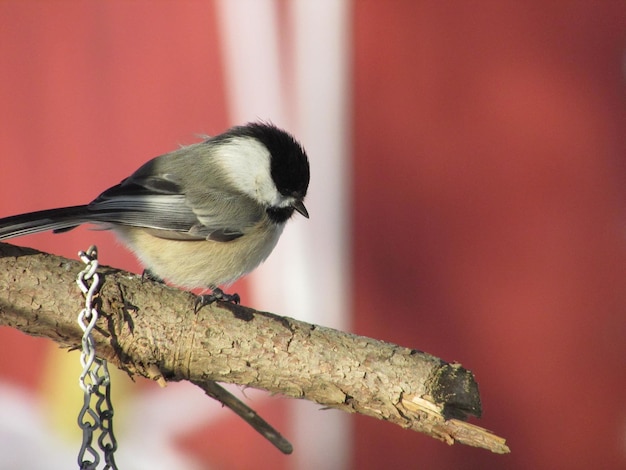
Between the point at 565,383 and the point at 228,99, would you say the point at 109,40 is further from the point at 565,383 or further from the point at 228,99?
the point at 565,383

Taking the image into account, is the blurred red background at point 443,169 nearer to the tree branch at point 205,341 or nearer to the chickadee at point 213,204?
the chickadee at point 213,204

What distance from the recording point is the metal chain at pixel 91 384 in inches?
41.9

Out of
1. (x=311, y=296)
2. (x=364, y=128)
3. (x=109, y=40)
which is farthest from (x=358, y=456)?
(x=109, y=40)

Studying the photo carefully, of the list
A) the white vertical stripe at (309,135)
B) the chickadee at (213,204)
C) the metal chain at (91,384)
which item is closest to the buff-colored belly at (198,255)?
the chickadee at (213,204)

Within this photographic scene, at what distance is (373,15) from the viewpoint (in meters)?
2.08

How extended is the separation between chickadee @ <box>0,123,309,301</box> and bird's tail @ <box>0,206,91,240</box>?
106 mm

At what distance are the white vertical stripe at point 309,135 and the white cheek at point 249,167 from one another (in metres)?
0.46

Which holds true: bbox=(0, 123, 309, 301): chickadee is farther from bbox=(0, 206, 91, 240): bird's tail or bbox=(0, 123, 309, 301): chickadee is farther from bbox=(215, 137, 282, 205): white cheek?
bbox=(0, 206, 91, 240): bird's tail

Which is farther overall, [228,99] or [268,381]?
[228,99]

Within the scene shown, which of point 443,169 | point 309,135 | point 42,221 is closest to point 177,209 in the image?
point 42,221

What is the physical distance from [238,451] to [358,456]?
0.36 meters

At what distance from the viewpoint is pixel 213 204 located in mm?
1566

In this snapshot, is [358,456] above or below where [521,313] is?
below

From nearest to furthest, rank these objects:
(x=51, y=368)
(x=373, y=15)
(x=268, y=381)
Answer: (x=268, y=381) < (x=373, y=15) < (x=51, y=368)
